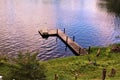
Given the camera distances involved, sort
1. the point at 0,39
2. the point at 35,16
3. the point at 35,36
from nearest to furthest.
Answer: the point at 0,39
the point at 35,36
the point at 35,16

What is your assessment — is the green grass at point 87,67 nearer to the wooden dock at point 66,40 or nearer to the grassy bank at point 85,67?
the grassy bank at point 85,67

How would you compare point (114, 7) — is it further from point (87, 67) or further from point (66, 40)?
point (87, 67)

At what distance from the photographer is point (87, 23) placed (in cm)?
8844

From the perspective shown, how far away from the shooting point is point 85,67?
39.9 metres

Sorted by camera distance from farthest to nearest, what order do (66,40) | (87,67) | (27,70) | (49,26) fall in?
(49,26) < (66,40) < (87,67) < (27,70)

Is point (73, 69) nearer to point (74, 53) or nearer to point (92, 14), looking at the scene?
point (74, 53)

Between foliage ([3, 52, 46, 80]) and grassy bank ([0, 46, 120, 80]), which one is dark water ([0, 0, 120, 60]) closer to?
grassy bank ([0, 46, 120, 80])

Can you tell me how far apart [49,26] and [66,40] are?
1908 cm

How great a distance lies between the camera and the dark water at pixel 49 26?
61.8 m

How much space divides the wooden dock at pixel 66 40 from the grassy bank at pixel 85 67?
8.50 metres

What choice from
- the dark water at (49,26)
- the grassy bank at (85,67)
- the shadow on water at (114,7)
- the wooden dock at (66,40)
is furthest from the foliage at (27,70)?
the shadow on water at (114,7)

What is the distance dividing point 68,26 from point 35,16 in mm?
17185

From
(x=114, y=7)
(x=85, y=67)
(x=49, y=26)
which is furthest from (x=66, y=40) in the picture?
(x=114, y=7)

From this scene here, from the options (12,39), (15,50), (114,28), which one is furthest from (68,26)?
(15,50)
